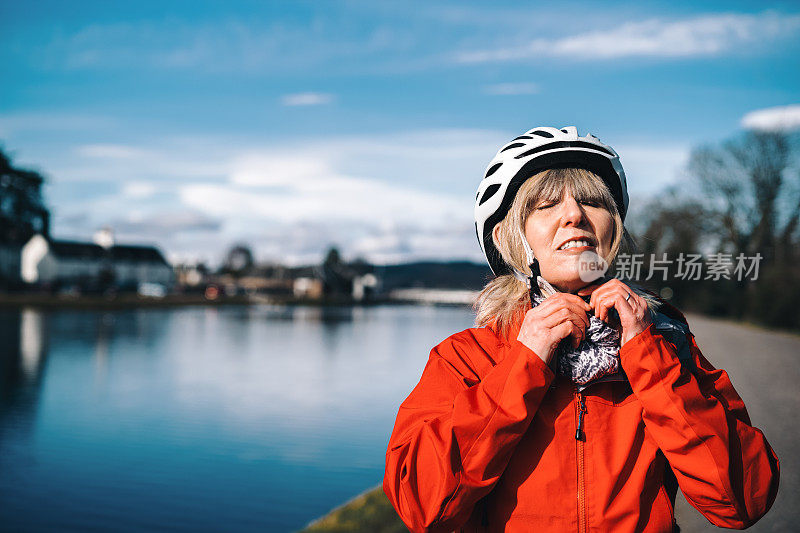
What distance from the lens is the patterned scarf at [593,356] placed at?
5.86 ft

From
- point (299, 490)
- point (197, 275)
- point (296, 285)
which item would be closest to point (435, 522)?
point (299, 490)

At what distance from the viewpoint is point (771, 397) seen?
11.3m

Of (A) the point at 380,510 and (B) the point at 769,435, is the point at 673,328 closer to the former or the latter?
(A) the point at 380,510

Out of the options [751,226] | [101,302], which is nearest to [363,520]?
[751,226]

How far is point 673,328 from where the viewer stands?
193 centimetres

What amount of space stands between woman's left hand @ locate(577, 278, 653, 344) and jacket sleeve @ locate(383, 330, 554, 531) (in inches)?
9.6

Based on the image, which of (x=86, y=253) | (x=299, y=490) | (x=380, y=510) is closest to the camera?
(x=380, y=510)

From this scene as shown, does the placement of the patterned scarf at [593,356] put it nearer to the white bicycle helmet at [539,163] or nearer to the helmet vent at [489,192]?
the white bicycle helmet at [539,163]

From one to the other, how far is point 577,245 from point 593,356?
0.37 m

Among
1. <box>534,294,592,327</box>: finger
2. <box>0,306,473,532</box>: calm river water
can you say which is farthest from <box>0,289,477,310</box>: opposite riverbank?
<box>534,294,592,327</box>: finger

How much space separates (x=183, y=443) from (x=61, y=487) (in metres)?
2.74

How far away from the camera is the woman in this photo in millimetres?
1751

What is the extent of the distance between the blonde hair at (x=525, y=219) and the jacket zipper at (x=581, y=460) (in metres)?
0.33

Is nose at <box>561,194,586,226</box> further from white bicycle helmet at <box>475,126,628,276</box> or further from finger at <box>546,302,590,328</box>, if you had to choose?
finger at <box>546,302,590,328</box>
